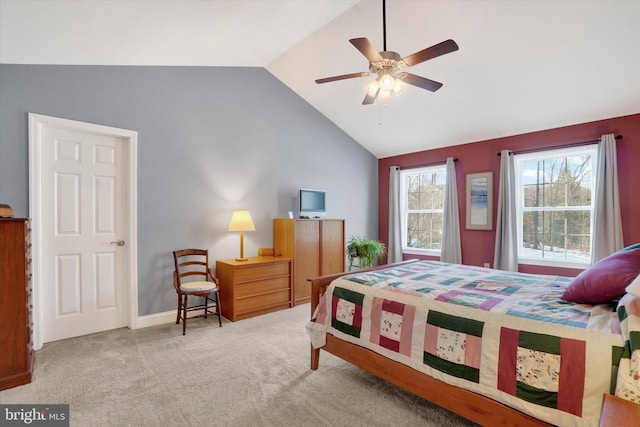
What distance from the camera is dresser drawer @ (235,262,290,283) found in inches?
145

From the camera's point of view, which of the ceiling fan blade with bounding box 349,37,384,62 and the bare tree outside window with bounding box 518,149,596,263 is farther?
the bare tree outside window with bounding box 518,149,596,263

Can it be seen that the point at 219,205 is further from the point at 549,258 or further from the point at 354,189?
the point at 549,258

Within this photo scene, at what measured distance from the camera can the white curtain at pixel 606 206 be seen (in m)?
3.64

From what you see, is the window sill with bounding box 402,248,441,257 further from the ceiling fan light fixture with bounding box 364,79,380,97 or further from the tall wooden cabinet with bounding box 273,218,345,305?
the ceiling fan light fixture with bounding box 364,79,380,97

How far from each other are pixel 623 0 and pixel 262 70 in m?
3.81

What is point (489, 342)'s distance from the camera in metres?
A: 1.59

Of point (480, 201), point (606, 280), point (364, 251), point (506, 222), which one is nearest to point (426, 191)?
point (480, 201)

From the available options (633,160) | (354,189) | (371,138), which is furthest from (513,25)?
(354,189)

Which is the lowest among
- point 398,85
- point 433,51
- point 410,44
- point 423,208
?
point 423,208

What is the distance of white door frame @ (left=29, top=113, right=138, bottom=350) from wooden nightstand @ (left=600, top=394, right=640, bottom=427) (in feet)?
12.3

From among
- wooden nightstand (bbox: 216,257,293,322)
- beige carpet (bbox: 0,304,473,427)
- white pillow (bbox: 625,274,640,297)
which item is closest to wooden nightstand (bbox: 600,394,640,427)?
white pillow (bbox: 625,274,640,297)

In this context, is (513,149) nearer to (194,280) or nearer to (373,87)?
(373,87)

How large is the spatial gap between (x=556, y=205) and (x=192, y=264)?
16.1ft

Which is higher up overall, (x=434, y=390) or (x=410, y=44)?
(x=410, y=44)
